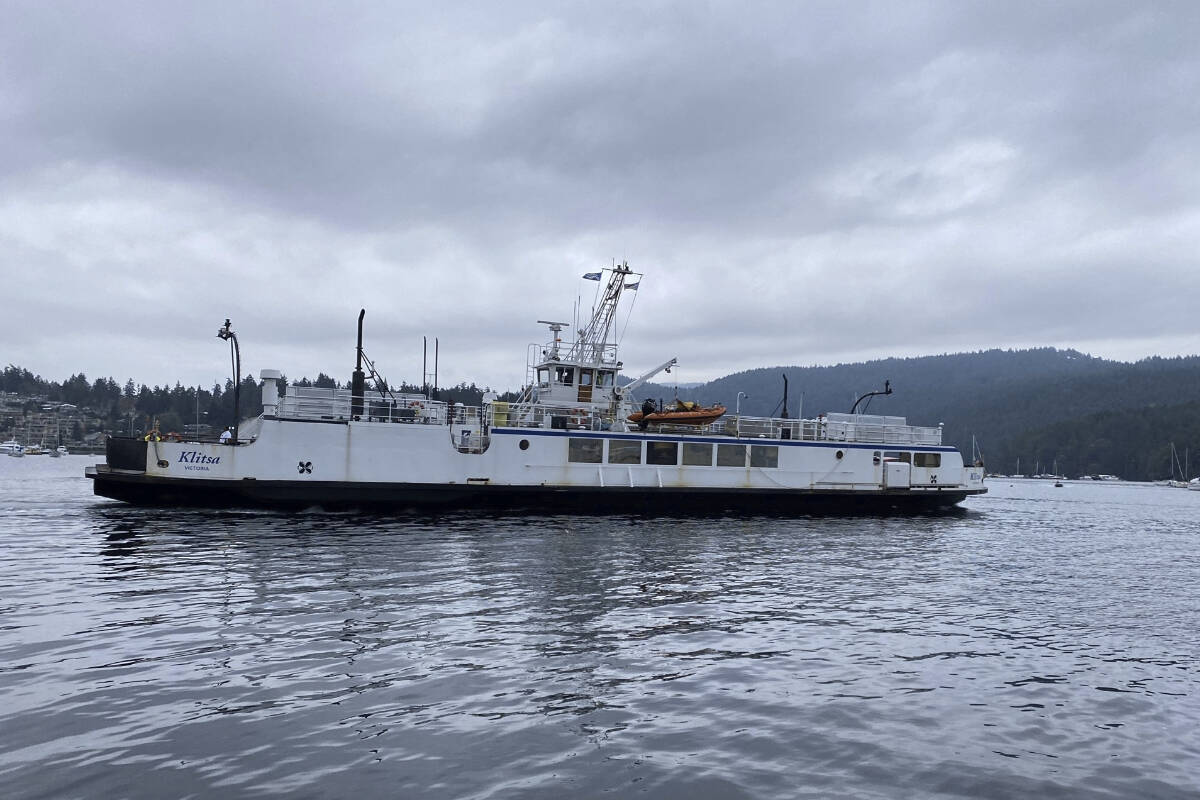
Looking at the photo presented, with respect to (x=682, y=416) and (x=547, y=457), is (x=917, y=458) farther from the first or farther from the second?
(x=547, y=457)

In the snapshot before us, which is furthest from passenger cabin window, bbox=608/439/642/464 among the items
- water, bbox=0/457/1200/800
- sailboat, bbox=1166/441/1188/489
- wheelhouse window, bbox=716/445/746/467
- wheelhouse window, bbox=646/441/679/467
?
sailboat, bbox=1166/441/1188/489

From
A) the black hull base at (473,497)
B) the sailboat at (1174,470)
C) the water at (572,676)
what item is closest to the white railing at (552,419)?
the black hull base at (473,497)

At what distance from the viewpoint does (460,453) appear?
102 ft

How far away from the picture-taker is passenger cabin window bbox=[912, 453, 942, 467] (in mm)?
38469

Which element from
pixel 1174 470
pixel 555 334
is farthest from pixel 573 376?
pixel 1174 470

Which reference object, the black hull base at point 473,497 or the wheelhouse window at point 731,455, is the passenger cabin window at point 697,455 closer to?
the wheelhouse window at point 731,455

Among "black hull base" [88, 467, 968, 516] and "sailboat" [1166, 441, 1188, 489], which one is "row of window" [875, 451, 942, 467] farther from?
"sailboat" [1166, 441, 1188, 489]

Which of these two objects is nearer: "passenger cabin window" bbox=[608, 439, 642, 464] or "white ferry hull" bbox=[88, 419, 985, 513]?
"white ferry hull" bbox=[88, 419, 985, 513]

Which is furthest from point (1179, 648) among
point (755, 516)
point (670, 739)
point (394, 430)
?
point (394, 430)

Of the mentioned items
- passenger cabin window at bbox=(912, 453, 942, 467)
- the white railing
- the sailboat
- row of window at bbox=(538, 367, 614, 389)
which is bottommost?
the sailboat

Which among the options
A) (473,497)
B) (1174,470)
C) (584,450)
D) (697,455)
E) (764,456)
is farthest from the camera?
(1174,470)

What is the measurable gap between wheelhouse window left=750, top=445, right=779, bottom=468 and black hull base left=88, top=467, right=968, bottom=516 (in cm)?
134

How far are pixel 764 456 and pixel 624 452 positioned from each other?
659 centimetres

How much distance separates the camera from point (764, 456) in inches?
1385
